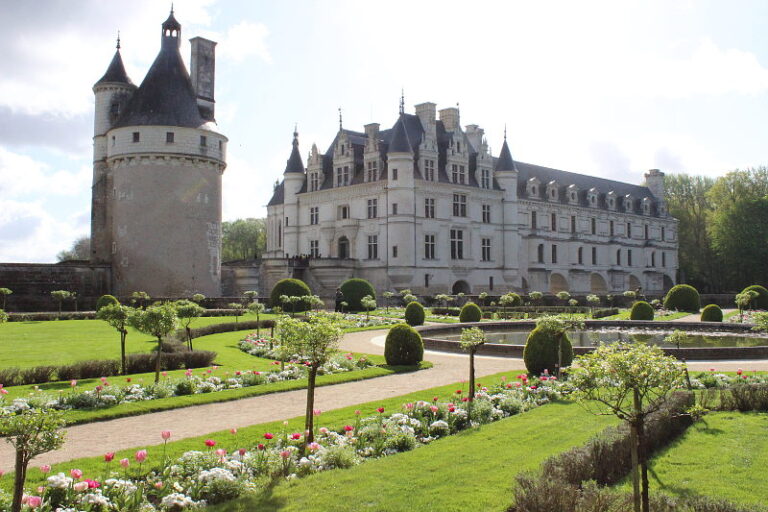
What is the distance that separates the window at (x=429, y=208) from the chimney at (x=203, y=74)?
1675 cm

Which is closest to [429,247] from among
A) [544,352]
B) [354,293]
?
[354,293]

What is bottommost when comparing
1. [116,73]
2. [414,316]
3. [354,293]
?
[414,316]

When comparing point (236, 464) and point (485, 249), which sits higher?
point (485, 249)

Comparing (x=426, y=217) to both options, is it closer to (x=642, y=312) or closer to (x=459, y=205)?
(x=459, y=205)

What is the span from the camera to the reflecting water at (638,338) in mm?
22766

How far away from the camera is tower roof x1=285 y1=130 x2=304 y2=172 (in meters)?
56.4

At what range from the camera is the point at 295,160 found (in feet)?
186

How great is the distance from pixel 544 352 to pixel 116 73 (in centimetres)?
3996

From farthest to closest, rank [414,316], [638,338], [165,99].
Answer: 1. [165,99]
2. [414,316]
3. [638,338]

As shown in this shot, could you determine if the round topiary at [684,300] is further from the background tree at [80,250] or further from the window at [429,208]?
the background tree at [80,250]

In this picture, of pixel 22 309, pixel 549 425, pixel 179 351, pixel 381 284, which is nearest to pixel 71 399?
pixel 179 351

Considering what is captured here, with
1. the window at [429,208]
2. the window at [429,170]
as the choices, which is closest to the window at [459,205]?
the window at [429,208]

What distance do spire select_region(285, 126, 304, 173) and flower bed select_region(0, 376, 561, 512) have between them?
47178 millimetres

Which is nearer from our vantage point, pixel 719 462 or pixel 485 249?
pixel 719 462
